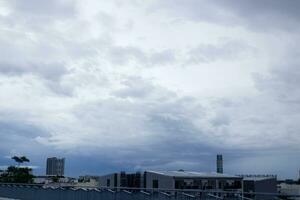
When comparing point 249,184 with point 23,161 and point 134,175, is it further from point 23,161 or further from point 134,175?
point 23,161

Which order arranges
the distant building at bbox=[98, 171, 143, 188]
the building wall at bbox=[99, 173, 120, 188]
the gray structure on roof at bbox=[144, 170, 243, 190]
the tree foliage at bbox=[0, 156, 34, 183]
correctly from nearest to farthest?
the gray structure on roof at bbox=[144, 170, 243, 190]
the tree foliage at bbox=[0, 156, 34, 183]
the distant building at bbox=[98, 171, 143, 188]
the building wall at bbox=[99, 173, 120, 188]

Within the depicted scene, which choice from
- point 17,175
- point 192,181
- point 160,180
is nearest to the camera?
point 192,181

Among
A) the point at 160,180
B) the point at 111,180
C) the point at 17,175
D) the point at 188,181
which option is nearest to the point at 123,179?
the point at 111,180

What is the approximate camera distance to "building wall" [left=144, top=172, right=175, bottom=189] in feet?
204

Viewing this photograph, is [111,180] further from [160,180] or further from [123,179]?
[160,180]

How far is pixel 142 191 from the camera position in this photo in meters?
21.1

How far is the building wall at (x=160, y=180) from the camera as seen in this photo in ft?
204

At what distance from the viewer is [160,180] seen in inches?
2576

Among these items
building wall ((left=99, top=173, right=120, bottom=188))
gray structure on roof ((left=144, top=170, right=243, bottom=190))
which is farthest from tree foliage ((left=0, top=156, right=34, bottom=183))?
→ gray structure on roof ((left=144, top=170, right=243, bottom=190))

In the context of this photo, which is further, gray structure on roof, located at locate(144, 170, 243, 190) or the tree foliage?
the tree foliage

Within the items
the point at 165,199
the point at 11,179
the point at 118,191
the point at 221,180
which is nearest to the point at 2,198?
the point at 118,191

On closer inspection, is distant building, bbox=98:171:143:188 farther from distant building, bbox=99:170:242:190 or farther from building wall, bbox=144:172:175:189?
building wall, bbox=144:172:175:189

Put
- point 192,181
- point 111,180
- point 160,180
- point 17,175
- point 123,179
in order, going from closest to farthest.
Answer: point 192,181 → point 160,180 → point 17,175 → point 123,179 → point 111,180

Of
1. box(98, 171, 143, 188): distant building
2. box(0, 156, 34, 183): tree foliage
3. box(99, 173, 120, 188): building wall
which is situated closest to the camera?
box(0, 156, 34, 183): tree foliage
